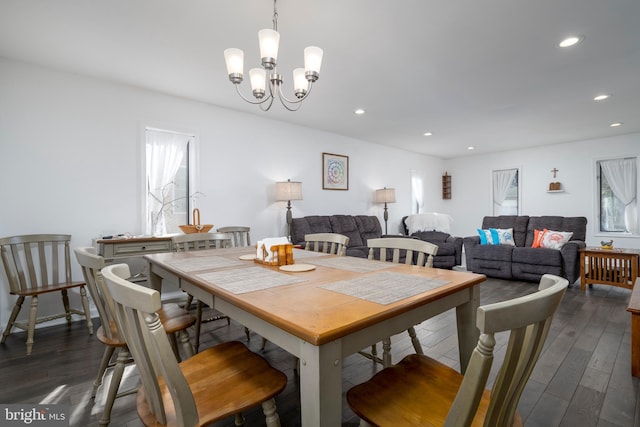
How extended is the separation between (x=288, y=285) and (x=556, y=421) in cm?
154

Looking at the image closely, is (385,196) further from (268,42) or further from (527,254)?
(268,42)

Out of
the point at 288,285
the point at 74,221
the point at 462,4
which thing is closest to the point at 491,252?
the point at 462,4

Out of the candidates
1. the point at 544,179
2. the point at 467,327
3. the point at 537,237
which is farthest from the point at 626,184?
the point at 467,327

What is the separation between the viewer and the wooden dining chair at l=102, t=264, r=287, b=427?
0.78m

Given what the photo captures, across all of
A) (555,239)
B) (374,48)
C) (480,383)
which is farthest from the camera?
(555,239)

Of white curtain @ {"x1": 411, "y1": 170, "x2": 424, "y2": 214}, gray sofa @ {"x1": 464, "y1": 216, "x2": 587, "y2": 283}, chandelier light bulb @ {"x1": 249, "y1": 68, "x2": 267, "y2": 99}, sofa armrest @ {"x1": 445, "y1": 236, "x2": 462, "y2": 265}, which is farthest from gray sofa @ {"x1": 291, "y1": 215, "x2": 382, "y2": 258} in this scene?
chandelier light bulb @ {"x1": 249, "y1": 68, "x2": 267, "y2": 99}

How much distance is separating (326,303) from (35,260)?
3.22m

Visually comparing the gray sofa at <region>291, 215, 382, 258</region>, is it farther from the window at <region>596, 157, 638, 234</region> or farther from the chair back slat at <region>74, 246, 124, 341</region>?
the window at <region>596, 157, 638, 234</region>

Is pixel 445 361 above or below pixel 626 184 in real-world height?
below

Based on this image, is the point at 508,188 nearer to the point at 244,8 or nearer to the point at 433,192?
the point at 433,192

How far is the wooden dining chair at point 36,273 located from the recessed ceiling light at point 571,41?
4.56 metres

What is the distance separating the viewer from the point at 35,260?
282 cm

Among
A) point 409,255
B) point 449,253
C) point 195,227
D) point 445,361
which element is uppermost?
point 195,227

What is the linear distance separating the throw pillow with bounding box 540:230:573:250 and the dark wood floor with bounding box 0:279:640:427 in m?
1.47
